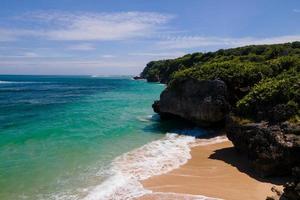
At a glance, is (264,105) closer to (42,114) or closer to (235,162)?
(235,162)

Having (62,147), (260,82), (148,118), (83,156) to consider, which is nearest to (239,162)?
(260,82)

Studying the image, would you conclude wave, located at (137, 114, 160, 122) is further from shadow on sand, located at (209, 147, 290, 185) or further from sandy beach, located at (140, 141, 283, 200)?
sandy beach, located at (140, 141, 283, 200)

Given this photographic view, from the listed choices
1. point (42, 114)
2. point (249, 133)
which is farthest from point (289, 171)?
point (42, 114)

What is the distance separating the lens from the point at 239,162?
715 inches

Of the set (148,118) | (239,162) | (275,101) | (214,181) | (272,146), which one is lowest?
(214,181)

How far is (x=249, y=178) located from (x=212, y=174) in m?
1.66

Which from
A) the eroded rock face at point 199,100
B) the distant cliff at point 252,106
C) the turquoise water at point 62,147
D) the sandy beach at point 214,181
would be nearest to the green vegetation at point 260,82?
the distant cliff at point 252,106

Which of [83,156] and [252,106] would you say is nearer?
[252,106]

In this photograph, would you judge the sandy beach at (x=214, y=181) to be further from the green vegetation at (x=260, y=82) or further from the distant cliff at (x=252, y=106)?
the green vegetation at (x=260, y=82)

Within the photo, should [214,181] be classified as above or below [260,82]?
below

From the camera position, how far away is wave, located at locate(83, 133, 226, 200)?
1440 centimetres

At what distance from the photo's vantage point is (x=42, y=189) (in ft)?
49.7

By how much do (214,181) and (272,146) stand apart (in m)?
3.07

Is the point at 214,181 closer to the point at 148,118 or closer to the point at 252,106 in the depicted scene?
the point at 252,106
